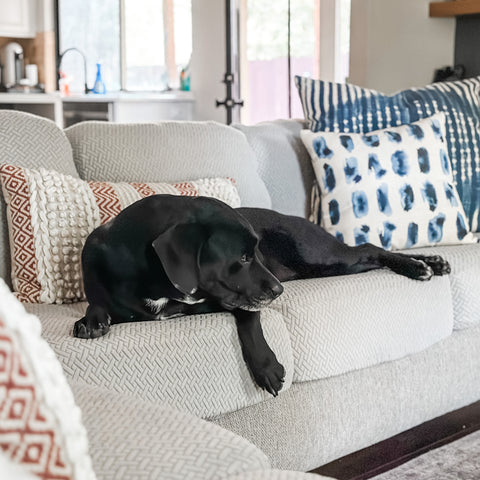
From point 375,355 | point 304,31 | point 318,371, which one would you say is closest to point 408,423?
point 375,355

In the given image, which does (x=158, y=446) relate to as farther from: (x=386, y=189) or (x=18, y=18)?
(x=18, y=18)

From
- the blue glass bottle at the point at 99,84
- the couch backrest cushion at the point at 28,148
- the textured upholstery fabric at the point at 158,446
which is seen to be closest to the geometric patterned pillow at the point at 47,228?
the couch backrest cushion at the point at 28,148

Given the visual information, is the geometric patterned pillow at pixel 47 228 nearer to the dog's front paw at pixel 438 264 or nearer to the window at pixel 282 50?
the dog's front paw at pixel 438 264

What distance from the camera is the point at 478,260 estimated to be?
7.87 ft

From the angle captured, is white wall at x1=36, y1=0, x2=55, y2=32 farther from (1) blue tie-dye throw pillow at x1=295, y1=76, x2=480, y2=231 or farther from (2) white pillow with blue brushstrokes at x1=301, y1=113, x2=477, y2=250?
(2) white pillow with blue brushstrokes at x1=301, y1=113, x2=477, y2=250

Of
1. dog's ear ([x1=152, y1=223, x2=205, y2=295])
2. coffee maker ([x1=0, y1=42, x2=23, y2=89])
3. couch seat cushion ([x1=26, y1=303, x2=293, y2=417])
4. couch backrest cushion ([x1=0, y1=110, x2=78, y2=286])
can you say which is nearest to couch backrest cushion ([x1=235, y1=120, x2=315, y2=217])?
couch backrest cushion ([x1=0, y1=110, x2=78, y2=286])

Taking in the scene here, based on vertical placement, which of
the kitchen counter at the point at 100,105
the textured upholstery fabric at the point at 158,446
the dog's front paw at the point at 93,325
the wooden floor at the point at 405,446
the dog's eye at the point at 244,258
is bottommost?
the wooden floor at the point at 405,446

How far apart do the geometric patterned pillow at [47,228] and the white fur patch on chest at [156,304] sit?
36 centimetres

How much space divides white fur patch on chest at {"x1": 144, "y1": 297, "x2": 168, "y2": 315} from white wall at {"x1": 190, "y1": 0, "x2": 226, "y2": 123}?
15.1 ft

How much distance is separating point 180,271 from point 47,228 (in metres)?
0.52

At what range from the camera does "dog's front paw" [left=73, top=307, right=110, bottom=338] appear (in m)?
1.60

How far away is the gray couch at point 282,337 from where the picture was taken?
5.33 ft

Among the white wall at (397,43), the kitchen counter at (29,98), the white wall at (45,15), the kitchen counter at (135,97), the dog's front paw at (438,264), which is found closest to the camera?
the dog's front paw at (438,264)

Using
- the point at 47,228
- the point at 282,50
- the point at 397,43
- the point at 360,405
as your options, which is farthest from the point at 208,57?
the point at 360,405
